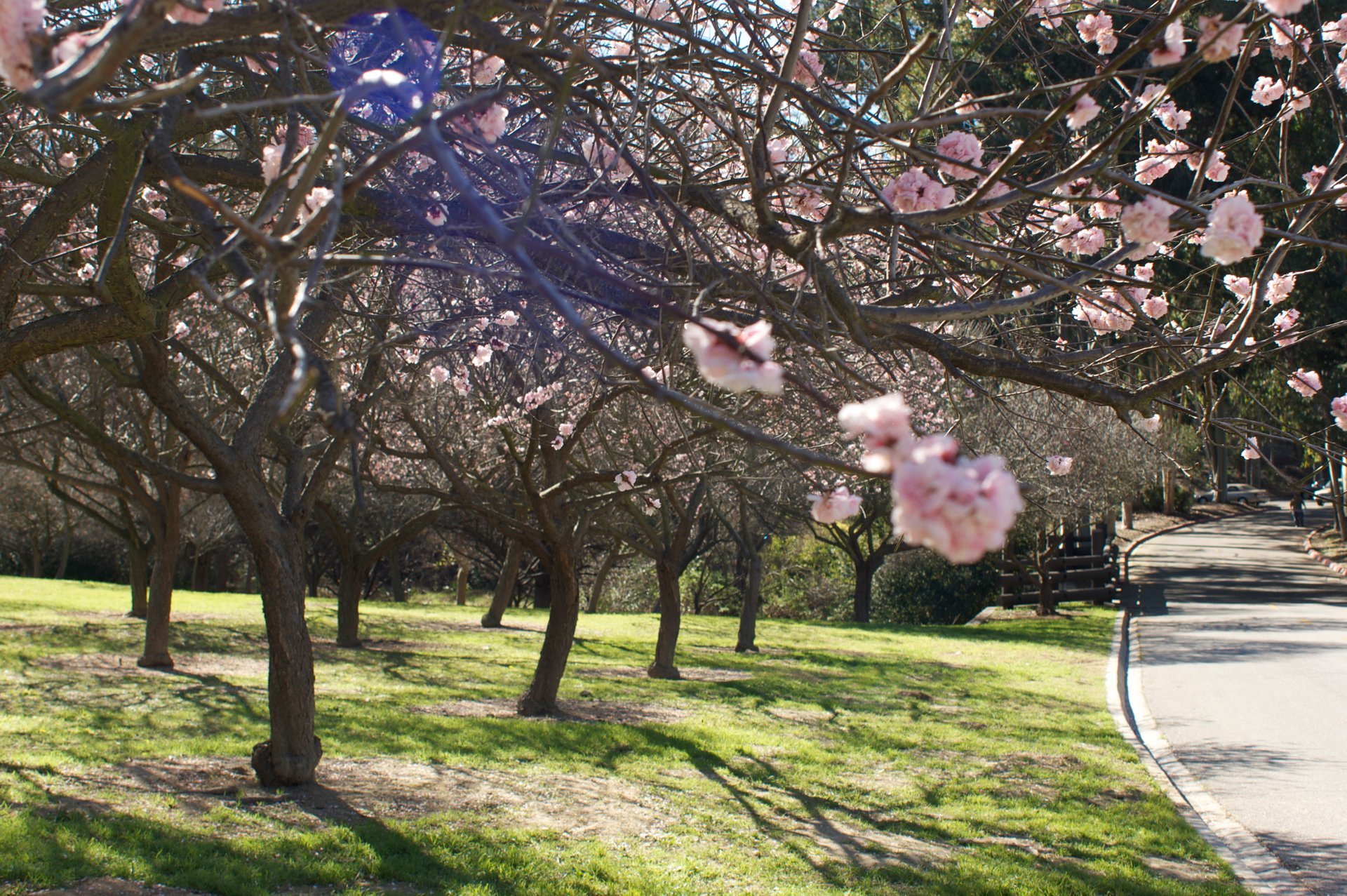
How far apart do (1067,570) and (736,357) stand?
23028mm

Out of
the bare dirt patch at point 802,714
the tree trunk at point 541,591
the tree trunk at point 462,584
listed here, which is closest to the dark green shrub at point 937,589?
the tree trunk at point 541,591

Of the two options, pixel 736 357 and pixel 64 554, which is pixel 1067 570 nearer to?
pixel 736 357

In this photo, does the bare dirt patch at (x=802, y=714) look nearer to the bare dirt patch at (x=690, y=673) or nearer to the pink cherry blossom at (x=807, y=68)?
the bare dirt patch at (x=690, y=673)

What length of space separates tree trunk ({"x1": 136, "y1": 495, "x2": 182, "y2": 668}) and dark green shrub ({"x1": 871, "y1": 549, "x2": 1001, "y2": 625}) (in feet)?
59.5

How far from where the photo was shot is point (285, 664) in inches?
250

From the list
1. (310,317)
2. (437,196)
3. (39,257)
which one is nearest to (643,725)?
(310,317)

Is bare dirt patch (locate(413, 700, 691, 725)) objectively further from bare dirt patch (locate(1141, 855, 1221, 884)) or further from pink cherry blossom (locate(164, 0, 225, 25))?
pink cherry blossom (locate(164, 0, 225, 25))

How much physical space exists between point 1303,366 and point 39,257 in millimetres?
18054

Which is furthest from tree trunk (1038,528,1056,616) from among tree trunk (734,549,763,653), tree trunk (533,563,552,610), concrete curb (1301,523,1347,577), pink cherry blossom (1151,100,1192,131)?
pink cherry blossom (1151,100,1192,131)

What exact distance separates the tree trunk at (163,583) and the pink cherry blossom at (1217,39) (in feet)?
35.8

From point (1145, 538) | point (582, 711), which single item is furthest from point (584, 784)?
point (1145, 538)

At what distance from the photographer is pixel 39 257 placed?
457 cm

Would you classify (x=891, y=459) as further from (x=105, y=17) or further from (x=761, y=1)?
(x=105, y=17)

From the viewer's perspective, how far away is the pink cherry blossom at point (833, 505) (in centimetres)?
234
